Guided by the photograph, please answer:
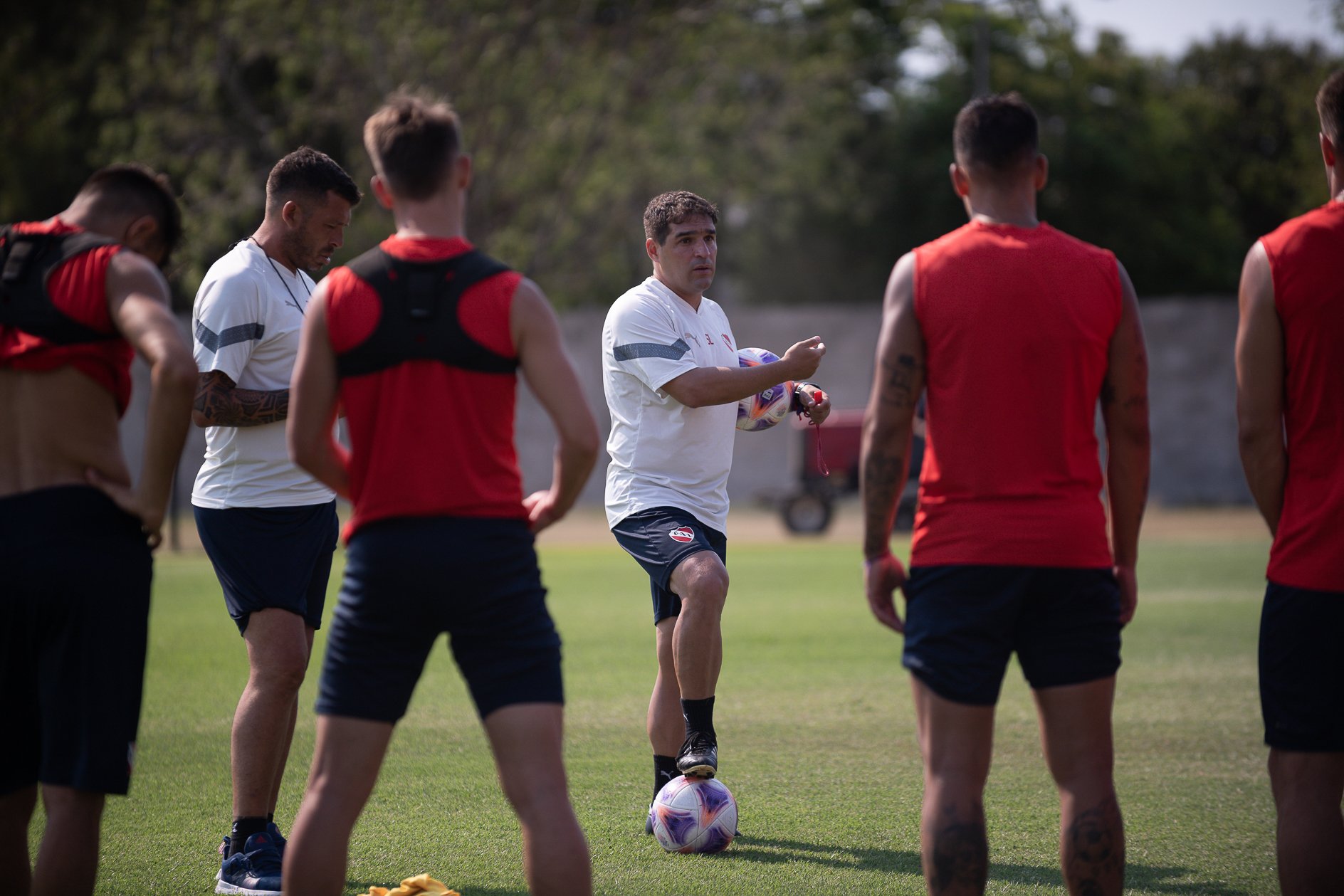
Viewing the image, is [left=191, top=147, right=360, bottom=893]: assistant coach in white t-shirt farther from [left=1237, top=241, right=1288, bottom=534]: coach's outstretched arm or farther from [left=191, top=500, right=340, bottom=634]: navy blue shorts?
[left=1237, top=241, right=1288, bottom=534]: coach's outstretched arm

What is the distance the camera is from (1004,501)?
3.45 metres

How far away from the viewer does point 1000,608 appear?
3410 mm

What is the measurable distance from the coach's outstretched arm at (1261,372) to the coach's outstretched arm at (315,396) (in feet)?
8.15

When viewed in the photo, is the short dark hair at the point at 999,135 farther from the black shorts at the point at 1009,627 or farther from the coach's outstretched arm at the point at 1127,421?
the black shorts at the point at 1009,627

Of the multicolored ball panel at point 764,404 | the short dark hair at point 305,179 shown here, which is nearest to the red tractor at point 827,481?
the multicolored ball panel at point 764,404

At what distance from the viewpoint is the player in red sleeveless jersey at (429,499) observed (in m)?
3.33

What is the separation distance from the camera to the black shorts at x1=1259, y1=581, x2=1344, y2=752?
3557 mm

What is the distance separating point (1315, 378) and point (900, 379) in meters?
1.16

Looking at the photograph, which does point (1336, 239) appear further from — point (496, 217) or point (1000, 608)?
point (496, 217)

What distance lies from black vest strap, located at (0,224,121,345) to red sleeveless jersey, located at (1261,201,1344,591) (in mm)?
3237

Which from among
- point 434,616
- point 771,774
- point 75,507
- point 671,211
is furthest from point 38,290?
point 771,774

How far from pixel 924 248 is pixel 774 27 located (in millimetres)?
31996

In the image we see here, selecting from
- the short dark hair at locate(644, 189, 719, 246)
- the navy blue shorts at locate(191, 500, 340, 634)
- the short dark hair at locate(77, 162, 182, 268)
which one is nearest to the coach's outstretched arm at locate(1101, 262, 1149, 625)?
the short dark hair at locate(644, 189, 719, 246)

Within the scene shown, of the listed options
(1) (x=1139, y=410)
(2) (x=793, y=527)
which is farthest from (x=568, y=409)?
(2) (x=793, y=527)
